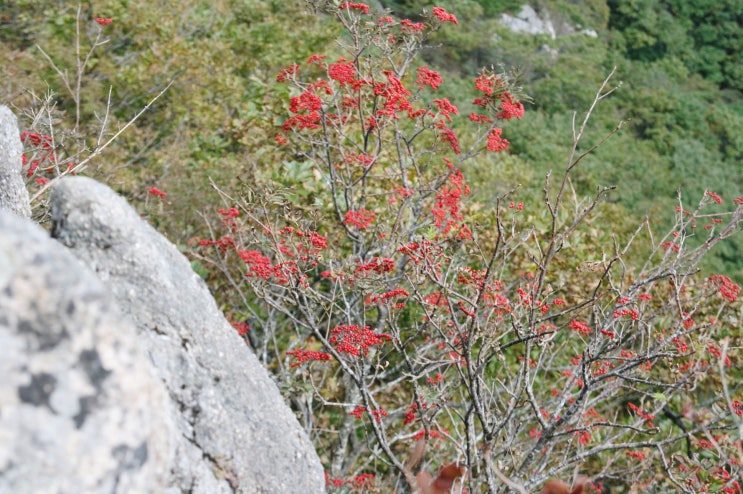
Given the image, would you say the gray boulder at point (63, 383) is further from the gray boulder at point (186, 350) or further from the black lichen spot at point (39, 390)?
the gray boulder at point (186, 350)

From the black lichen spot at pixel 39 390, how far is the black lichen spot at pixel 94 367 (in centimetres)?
5

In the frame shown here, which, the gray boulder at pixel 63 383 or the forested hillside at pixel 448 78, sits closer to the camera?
the gray boulder at pixel 63 383

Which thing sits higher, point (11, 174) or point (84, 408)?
point (84, 408)

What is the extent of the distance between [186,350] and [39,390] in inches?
29.1

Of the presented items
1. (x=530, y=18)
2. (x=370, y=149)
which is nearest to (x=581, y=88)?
(x=530, y=18)

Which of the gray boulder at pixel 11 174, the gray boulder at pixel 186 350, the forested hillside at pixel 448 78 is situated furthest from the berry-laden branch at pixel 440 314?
the gray boulder at pixel 11 174

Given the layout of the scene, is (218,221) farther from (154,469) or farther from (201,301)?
(154,469)

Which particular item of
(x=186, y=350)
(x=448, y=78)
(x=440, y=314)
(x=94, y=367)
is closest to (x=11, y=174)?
(x=186, y=350)

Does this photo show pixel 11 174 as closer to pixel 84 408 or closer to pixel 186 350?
pixel 186 350

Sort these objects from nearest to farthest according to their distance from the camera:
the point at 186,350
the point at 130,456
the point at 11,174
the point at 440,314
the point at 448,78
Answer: the point at 130,456, the point at 186,350, the point at 11,174, the point at 440,314, the point at 448,78

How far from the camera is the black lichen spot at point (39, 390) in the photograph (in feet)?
3.38

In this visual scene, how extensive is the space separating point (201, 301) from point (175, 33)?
7.73 m

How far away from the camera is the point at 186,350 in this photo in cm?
178

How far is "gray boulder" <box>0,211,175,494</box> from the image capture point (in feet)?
3.35
